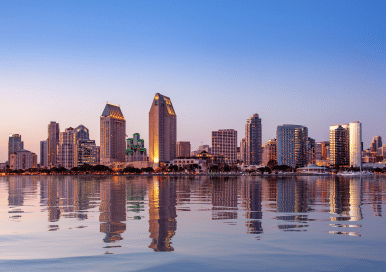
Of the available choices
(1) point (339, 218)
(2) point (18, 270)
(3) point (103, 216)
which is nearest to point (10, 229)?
(3) point (103, 216)

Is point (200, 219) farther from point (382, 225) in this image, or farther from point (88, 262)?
point (88, 262)

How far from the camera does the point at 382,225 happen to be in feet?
96.7

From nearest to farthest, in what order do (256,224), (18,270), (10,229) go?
(18,270)
(10,229)
(256,224)

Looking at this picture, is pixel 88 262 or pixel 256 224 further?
pixel 256 224

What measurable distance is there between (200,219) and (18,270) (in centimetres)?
1803

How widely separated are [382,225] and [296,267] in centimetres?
1527

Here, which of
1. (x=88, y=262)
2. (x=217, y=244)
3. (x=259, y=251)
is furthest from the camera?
(x=217, y=244)

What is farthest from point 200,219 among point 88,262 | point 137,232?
point 88,262

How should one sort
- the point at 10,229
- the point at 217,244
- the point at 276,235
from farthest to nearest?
the point at 10,229, the point at 276,235, the point at 217,244

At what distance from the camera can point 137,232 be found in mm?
25984

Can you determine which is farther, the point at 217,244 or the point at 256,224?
the point at 256,224

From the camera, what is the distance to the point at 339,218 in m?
33.8

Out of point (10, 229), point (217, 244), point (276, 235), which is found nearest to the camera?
point (217, 244)

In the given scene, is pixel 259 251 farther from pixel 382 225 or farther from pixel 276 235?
pixel 382 225
